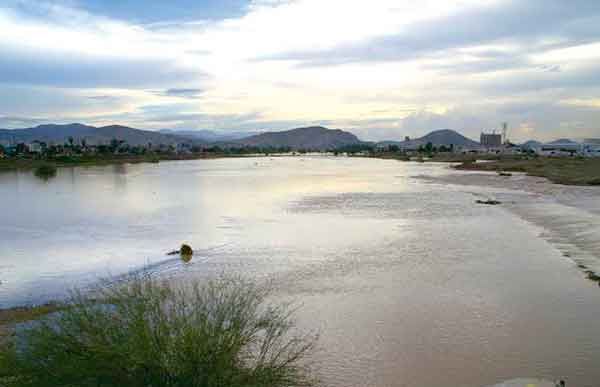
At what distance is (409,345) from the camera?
12.0 m

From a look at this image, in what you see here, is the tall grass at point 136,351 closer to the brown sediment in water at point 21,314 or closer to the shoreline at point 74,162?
the brown sediment in water at point 21,314

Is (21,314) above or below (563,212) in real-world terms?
below

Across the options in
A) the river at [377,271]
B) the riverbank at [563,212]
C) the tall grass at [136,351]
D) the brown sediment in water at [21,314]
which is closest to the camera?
the tall grass at [136,351]

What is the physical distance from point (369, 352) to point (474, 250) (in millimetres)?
12379

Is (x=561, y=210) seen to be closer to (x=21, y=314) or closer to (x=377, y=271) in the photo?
(x=377, y=271)

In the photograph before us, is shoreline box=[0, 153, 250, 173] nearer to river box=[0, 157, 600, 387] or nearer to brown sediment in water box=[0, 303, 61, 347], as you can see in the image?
river box=[0, 157, 600, 387]

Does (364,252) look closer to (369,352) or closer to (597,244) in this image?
(597,244)

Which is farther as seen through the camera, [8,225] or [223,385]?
[8,225]

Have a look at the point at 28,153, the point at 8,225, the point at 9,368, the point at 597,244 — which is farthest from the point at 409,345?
Result: the point at 28,153

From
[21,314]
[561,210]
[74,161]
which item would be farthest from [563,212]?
[74,161]

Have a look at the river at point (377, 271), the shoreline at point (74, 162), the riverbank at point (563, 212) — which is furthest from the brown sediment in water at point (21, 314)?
the shoreline at point (74, 162)

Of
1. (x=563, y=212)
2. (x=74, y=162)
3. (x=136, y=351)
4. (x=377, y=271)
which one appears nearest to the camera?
(x=136, y=351)

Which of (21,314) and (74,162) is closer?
(21,314)

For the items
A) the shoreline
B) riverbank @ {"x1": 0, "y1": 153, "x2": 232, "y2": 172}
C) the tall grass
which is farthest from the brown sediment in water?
riverbank @ {"x1": 0, "y1": 153, "x2": 232, "y2": 172}
